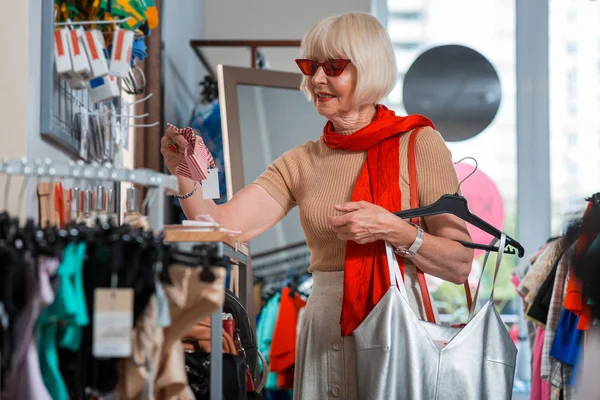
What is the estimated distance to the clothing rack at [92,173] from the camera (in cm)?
155

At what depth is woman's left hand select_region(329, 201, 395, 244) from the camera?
212cm

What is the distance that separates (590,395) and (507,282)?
426 centimetres

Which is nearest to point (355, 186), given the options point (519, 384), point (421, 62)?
point (421, 62)

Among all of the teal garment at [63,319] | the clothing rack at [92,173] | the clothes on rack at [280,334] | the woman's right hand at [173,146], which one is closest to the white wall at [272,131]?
the clothes on rack at [280,334]

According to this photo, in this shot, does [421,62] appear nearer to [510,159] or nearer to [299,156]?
[510,159]

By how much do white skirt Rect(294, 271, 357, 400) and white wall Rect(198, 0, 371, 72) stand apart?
376 cm

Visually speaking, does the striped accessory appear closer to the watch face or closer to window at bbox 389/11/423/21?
the watch face

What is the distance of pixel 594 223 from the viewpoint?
2.27m

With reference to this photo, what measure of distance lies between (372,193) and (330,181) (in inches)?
6.6

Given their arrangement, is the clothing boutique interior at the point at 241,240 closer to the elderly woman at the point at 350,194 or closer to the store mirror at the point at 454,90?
the elderly woman at the point at 350,194

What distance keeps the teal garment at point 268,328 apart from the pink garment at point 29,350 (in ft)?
10.7

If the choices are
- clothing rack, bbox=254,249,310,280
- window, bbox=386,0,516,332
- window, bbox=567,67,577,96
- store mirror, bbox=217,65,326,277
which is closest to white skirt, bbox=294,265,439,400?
store mirror, bbox=217,65,326,277

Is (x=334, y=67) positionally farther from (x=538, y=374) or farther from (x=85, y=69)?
(x=538, y=374)

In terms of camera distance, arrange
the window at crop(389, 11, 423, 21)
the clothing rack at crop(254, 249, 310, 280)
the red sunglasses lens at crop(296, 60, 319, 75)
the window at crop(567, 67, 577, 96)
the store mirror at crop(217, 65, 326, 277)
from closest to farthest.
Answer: the red sunglasses lens at crop(296, 60, 319, 75) → the store mirror at crop(217, 65, 326, 277) → the clothing rack at crop(254, 249, 310, 280) → the window at crop(567, 67, 577, 96) → the window at crop(389, 11, 423, 21)
